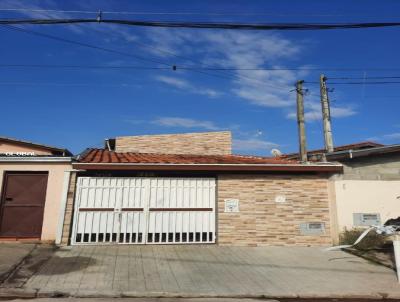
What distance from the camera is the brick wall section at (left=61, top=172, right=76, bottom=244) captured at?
11523 mm

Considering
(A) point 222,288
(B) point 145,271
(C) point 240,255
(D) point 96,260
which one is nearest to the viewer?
(A) point 222,288

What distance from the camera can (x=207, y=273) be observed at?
8938mm

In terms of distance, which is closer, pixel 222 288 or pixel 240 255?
pixel 222 288

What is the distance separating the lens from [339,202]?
12375mm

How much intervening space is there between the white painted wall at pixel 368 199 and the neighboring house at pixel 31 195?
8868mm

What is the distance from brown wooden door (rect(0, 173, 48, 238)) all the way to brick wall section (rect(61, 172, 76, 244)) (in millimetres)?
813

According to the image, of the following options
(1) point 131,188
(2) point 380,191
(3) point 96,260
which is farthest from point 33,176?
(2) point 380,191

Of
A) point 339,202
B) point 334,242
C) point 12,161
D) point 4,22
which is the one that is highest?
point 4,22

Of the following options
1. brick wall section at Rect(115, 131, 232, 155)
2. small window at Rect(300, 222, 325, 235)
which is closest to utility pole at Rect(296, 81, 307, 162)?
brick wall section at Rect(115, 131, 232, 155)

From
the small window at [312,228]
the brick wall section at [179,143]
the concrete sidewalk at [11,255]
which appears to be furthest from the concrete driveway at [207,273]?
the brick wall section at [179,143]

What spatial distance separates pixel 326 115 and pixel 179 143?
24.8 feet

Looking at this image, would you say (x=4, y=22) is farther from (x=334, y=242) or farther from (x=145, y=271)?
(x=334, y=242)

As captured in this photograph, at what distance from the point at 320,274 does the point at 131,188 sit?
20.2 feet

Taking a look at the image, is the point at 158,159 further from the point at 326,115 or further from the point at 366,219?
the point at 326,115
